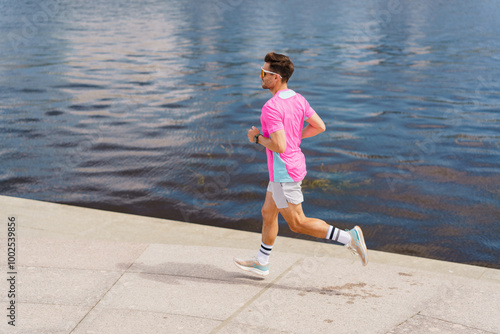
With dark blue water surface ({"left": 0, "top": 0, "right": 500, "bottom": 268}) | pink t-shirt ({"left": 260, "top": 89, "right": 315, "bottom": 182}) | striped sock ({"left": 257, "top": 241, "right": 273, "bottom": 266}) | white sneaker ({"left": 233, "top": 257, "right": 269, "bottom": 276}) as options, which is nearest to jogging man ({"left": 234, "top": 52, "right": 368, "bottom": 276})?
pink t-shirt ({"left": 260, "top": 89, "right": 315, "bottom": 182})

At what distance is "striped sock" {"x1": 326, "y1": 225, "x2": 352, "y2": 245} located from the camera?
481 centimetres

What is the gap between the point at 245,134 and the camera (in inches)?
469

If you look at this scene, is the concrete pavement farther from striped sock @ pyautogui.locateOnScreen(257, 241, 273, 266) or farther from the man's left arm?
the man's left arm

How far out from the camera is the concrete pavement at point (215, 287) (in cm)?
423

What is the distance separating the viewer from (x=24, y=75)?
1869 centimetres

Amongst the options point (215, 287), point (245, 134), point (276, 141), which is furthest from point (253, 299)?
point (245, 134)

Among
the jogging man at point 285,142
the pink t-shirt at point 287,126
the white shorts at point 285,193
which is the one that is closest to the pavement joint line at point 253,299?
the jogging man at point 285,142

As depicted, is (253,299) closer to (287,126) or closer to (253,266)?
(253,266)

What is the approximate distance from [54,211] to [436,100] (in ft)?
38.2

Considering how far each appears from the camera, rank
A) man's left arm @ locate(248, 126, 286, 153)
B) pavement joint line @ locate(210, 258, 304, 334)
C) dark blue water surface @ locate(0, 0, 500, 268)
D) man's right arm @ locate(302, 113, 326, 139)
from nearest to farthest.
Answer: pavement joint line @ locate(210, 258, 304, 334) → man's left arm @ locate(248, 126, 286, 153) → man's right arm @ locate(302, 113, 326, 139) → dark blue water surface @ locate(0, 0, 500, 268)

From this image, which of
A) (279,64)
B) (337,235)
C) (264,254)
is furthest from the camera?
(264,254)

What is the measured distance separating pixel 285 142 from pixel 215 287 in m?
1.33

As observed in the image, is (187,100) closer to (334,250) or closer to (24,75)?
(24,75)

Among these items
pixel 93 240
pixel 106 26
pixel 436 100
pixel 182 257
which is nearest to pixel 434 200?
pixel 182 257
